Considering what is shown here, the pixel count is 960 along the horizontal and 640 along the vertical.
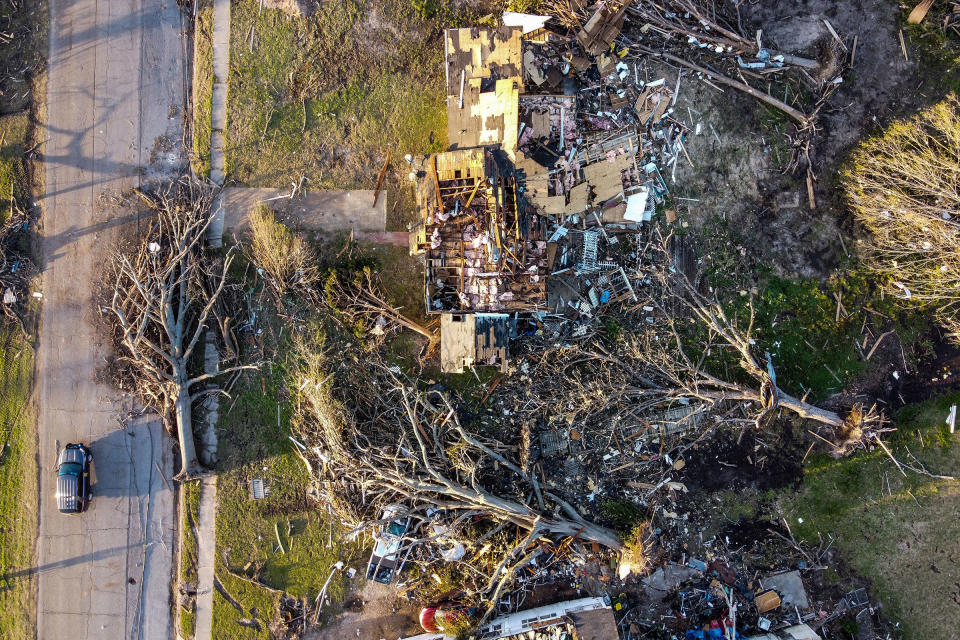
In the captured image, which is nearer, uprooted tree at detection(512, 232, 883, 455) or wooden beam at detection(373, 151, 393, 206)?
uprooted tree at detection(512, 232, 883, 455)

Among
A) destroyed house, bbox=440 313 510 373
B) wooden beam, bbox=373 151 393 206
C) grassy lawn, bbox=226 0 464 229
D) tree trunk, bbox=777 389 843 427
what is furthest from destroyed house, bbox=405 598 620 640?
wooden beam, bbox=373 151 393 206

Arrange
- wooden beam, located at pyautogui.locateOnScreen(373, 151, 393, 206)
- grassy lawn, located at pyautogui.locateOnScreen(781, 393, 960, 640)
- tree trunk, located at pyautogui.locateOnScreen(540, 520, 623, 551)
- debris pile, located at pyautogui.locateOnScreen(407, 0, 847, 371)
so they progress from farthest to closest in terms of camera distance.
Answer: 1. wooden beam, located at pyautogui.locateOnScreen(373, 151, 393, 206)
2. grassy lawn, located at pyautogui.locateOnScreen(781, 393, 960, 640)
3. tree trunk, located at pyautogui.locateOnScreen(540, 520, 623, 551)
4. debris pile, located at pyautogui.locateOnScreen(407, 0, 847, 371)

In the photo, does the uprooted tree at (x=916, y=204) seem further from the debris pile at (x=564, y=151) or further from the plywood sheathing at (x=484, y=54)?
the plywood sheathing at (x=484, y=54)

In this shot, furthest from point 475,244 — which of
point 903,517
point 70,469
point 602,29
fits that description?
point 903,517

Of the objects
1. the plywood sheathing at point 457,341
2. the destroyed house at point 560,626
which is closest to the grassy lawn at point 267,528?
the destroyed house at point 560,626

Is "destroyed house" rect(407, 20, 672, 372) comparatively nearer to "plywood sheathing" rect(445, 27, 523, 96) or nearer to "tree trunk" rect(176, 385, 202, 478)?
"plywood sheathing" rect(445, 27, 523, 96)

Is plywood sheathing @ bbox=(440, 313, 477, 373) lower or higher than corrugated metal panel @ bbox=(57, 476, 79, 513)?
higher
